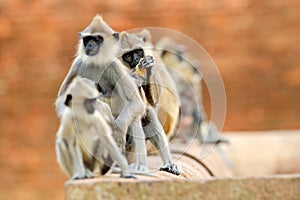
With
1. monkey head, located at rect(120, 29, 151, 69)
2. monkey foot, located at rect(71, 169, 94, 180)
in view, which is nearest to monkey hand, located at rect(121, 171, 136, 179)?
monkey foot, located at rect(71, 169, 94, 180)

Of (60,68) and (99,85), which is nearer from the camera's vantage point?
(99,85)

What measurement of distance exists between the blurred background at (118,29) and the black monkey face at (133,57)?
983 cm

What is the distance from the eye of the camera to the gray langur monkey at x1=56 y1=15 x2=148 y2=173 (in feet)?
13.8

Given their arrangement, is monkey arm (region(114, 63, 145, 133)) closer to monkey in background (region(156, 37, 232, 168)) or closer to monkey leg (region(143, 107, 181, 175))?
monkey leg (region(143, 107, 181, 175))

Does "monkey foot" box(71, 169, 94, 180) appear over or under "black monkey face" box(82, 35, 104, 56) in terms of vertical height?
under

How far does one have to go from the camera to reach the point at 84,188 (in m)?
3.27

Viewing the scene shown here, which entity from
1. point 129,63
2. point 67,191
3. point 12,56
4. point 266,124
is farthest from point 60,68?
point 67,191

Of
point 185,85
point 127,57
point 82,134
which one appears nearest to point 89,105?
point 82,134

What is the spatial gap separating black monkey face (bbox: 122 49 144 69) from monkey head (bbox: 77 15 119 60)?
24 cm

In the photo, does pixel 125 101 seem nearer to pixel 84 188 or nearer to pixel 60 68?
pixel 84 188

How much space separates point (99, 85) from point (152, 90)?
1.11 feet

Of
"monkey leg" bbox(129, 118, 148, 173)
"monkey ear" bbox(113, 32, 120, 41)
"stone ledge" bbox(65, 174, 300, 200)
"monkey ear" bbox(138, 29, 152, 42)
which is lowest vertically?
"stone ledge" bbox(65, 174, 300, 200)

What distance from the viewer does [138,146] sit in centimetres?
412

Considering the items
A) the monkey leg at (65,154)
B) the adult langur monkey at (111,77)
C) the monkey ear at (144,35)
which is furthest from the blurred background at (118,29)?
the monkey leg at (65,154)
